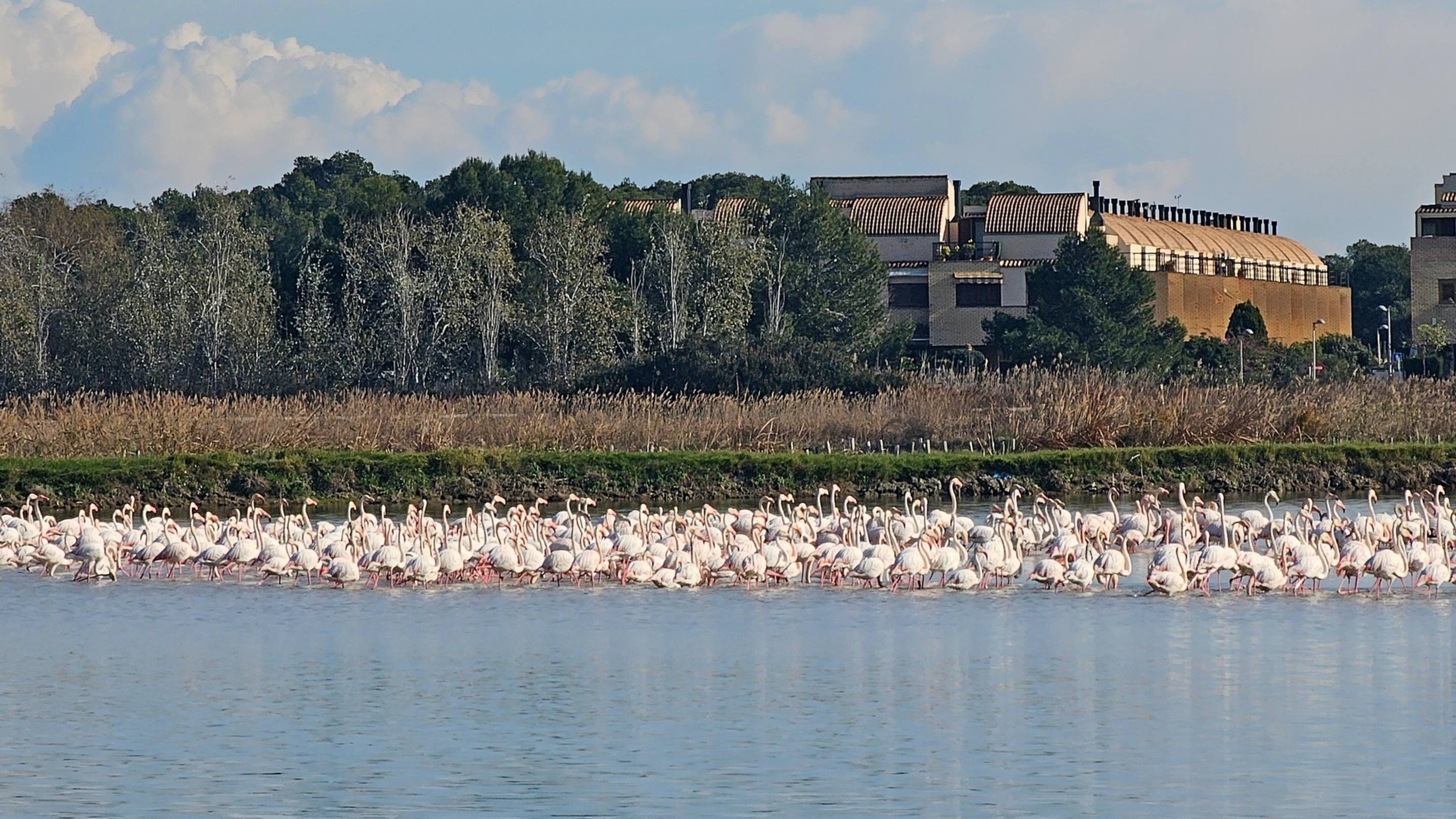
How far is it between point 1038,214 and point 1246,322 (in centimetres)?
1139

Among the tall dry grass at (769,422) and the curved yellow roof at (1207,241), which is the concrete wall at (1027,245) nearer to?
the curved yellow roof at (1207,241)

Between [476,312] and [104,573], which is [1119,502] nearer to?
[104,573]

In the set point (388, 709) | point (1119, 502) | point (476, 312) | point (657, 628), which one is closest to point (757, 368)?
point (476, 312)

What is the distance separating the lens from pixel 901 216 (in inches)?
3802

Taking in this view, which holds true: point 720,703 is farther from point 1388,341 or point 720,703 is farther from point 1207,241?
point 1388,341

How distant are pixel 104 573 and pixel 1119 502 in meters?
19.2

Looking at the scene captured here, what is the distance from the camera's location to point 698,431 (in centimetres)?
4600

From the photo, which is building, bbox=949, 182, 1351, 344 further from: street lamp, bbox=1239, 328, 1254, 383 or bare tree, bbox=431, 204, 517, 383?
bare tree, bbox=431, 204, 517, 383

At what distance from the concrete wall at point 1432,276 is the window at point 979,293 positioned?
17216 millimetres

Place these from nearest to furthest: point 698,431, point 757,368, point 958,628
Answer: point 958,628 < point 698,431 < point 757,368

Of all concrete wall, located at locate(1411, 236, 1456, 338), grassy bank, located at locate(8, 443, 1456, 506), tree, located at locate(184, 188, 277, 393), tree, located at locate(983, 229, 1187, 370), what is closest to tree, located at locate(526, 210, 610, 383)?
tree, located at locate(184, 188, 277, 393)

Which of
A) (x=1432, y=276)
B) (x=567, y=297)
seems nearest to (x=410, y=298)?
(x=567, y=297)

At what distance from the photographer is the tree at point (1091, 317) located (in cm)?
8025

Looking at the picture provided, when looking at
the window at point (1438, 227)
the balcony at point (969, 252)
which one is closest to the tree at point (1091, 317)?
the balcony at point (969, 252)
